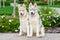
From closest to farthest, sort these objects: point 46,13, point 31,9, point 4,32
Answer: point 31,9 < point 4,32 < point 46,13

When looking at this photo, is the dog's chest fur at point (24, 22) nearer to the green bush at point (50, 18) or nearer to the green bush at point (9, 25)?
the green bush at point (9, 25)

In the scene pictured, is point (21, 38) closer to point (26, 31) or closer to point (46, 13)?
point (26, 31)

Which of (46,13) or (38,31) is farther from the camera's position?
(46,13)

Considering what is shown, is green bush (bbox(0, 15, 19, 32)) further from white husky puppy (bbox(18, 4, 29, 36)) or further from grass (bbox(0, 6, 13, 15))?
grass (bbox(0, 6, 13, 15))

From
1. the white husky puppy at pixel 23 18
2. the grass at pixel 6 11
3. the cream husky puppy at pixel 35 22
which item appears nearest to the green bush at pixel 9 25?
the white husky puppy at pixel 23 18

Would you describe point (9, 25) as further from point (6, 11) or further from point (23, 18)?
point (6, 11)

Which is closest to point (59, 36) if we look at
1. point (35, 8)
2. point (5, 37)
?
point (35, 8)

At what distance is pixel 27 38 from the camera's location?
283 inches

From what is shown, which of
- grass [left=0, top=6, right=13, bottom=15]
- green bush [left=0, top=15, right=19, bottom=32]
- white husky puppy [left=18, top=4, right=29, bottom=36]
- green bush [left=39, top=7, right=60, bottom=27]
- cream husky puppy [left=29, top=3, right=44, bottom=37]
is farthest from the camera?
grass [left=0, top=6, right=13, bottom=15]

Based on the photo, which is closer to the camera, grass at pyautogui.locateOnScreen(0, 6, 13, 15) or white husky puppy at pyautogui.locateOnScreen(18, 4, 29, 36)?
white husky puppy at pyautogui.locateOnScreen(18, 4, 29, 36)

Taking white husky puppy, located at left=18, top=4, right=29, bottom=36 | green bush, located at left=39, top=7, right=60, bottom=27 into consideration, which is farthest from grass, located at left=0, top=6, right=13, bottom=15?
white husky puppy, located at left=18, top=4, right=29, bottom=36

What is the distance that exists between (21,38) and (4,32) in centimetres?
137

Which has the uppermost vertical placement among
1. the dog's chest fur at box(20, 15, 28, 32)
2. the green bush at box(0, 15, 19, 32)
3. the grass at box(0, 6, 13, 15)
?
the dog's chest fur at box(20, 15, 28, 32)

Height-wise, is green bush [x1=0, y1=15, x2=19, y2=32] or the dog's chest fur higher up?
the dog's chest fur
